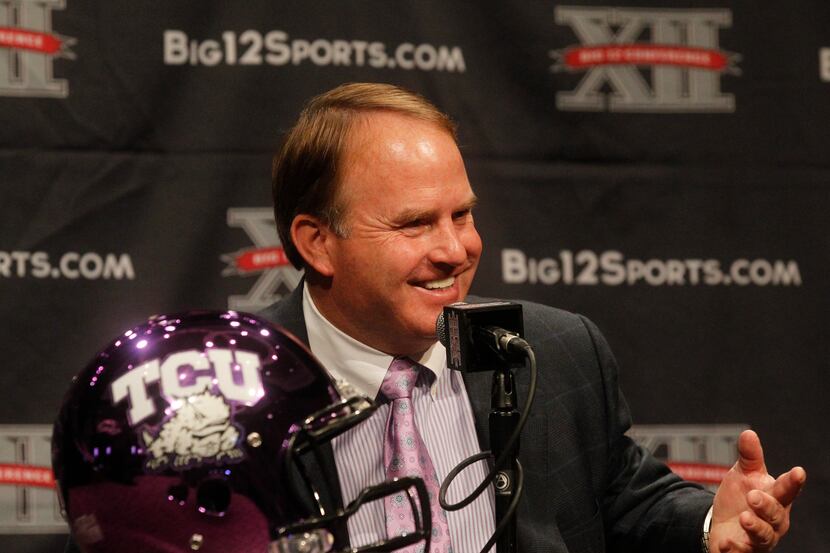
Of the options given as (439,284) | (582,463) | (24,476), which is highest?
(439,284)

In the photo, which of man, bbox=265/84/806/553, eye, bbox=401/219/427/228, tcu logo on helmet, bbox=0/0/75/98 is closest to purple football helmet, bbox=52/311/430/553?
man, bbox=265/84/806/553

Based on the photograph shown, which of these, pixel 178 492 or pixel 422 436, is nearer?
pixel 178 492

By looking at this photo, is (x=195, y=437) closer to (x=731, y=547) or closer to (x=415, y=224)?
(x=415, y=224)

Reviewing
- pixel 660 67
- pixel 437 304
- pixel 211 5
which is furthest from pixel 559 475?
pixel 211 5

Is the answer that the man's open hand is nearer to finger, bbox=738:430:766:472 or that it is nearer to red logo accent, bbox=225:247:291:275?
finger, bbox=738:430:766:472

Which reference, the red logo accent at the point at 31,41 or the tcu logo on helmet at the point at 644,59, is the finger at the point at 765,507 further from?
the red logo accent at the point at 31,41

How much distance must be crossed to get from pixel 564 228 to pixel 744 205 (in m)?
0.56

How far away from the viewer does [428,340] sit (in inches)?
88.5

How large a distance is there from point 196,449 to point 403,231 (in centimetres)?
90

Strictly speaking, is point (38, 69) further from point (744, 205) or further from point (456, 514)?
point (744, 205)

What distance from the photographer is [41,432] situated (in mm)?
2867

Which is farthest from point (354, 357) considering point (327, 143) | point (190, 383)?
point (190, 383)

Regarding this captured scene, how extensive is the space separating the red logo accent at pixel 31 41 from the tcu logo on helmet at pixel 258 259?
25.8 inches

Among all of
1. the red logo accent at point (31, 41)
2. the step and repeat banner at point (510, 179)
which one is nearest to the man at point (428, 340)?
the step and repeat banner at point (510, 179)
